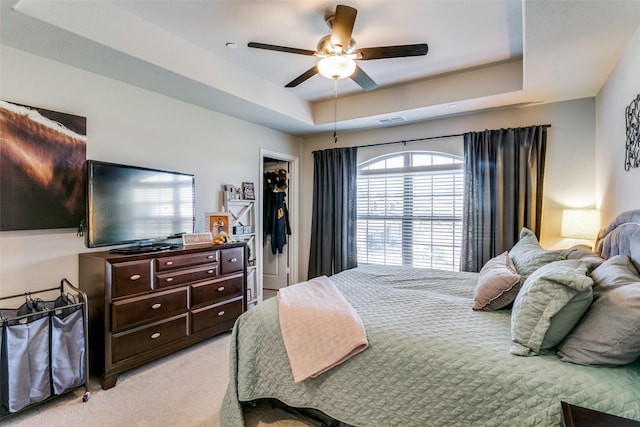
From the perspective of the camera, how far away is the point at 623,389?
3.77 feet

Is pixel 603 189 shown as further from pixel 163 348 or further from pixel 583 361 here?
pixel 163 348

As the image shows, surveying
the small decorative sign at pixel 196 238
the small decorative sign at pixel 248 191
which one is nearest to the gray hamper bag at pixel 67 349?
the small decorative sign at pixel 196 238

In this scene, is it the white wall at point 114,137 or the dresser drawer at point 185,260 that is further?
the dresser drawer at point 185,260

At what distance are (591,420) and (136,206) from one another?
3023 mm

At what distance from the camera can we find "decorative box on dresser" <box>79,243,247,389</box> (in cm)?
234

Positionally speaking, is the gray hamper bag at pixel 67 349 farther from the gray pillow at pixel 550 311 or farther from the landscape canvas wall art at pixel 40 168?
the gray pillow at pixel 550 311

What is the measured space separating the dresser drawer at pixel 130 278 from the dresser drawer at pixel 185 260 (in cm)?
11

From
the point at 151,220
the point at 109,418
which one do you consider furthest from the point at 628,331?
the point at 151,220

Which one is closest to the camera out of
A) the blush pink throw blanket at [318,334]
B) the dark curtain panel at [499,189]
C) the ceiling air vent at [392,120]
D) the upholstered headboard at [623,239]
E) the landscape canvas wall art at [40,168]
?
the blush pink throw blanket at [318,334]

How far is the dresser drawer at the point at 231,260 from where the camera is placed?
3.17 meters

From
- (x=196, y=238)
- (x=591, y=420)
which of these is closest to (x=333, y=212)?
(x=196, y=238)

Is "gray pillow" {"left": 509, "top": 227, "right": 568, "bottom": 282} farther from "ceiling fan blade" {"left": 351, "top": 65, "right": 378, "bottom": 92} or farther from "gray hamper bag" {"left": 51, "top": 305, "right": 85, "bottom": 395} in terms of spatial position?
"gray hamper bag" {"left": 51, "top": 305, "right": 85, "bottom": 395}

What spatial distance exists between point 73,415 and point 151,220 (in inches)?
57.9

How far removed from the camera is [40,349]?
6.63 ft
